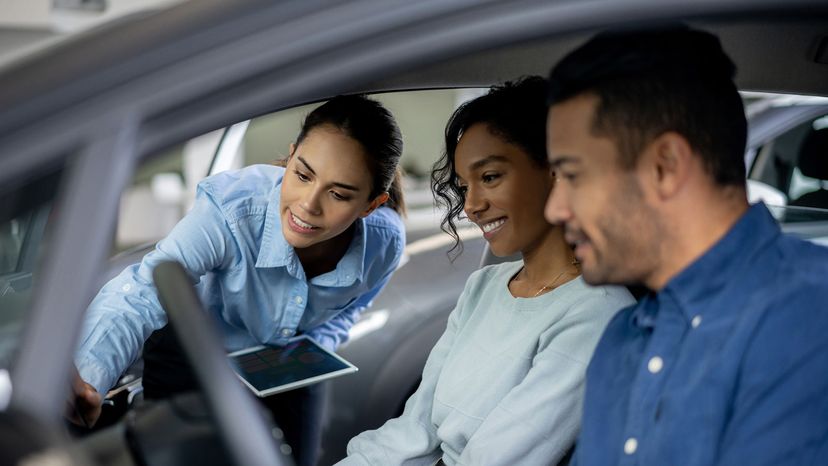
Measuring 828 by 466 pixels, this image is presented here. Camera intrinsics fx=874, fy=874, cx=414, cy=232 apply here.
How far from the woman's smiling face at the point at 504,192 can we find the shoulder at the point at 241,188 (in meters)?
0.62

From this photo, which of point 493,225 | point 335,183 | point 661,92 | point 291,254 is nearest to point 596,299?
point 493,225

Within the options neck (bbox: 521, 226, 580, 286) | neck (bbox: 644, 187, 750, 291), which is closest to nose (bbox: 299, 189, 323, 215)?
neck (bbox: 521, 226, 580, 286)

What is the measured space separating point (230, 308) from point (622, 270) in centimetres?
120

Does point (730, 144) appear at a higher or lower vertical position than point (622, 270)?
higher

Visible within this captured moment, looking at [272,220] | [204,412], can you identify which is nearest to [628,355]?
[204,412]

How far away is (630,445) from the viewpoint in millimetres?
1094

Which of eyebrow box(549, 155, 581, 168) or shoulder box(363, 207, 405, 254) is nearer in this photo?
eyebrow box(549, 155, 581, 168)

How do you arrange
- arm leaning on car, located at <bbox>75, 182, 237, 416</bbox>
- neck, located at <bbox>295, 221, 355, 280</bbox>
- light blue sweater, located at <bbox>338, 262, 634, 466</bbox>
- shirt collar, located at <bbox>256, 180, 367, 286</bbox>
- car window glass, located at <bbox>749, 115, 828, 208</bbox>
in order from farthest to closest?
car window glass, located at <bbox>749, 115, 828, 208</bbox>
neck, located at <bbox>295, 221, 355, 280</bbox>
shirt collar, located at <bbox>256, 180, 367, 286</bbox>
arm leaning on car, located at <bbox>75, 182, 237, 416</bbox>
light blue sweater, located at <bbox>338, 262, 634, 466</bbox>

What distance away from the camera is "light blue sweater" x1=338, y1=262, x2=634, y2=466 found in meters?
1.41

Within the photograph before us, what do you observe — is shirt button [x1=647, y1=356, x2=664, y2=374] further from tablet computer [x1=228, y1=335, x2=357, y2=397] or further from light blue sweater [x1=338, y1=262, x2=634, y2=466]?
tablet computer [x1=228, y1=335, x2=357, y2=397]

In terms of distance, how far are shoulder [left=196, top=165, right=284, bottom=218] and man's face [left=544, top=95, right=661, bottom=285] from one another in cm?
107

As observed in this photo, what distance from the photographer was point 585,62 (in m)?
1.09

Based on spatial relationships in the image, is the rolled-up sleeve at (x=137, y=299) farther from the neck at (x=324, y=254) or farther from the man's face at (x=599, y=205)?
the man's face at (x=599, y=205)

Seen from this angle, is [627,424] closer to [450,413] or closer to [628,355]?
[628,355]
